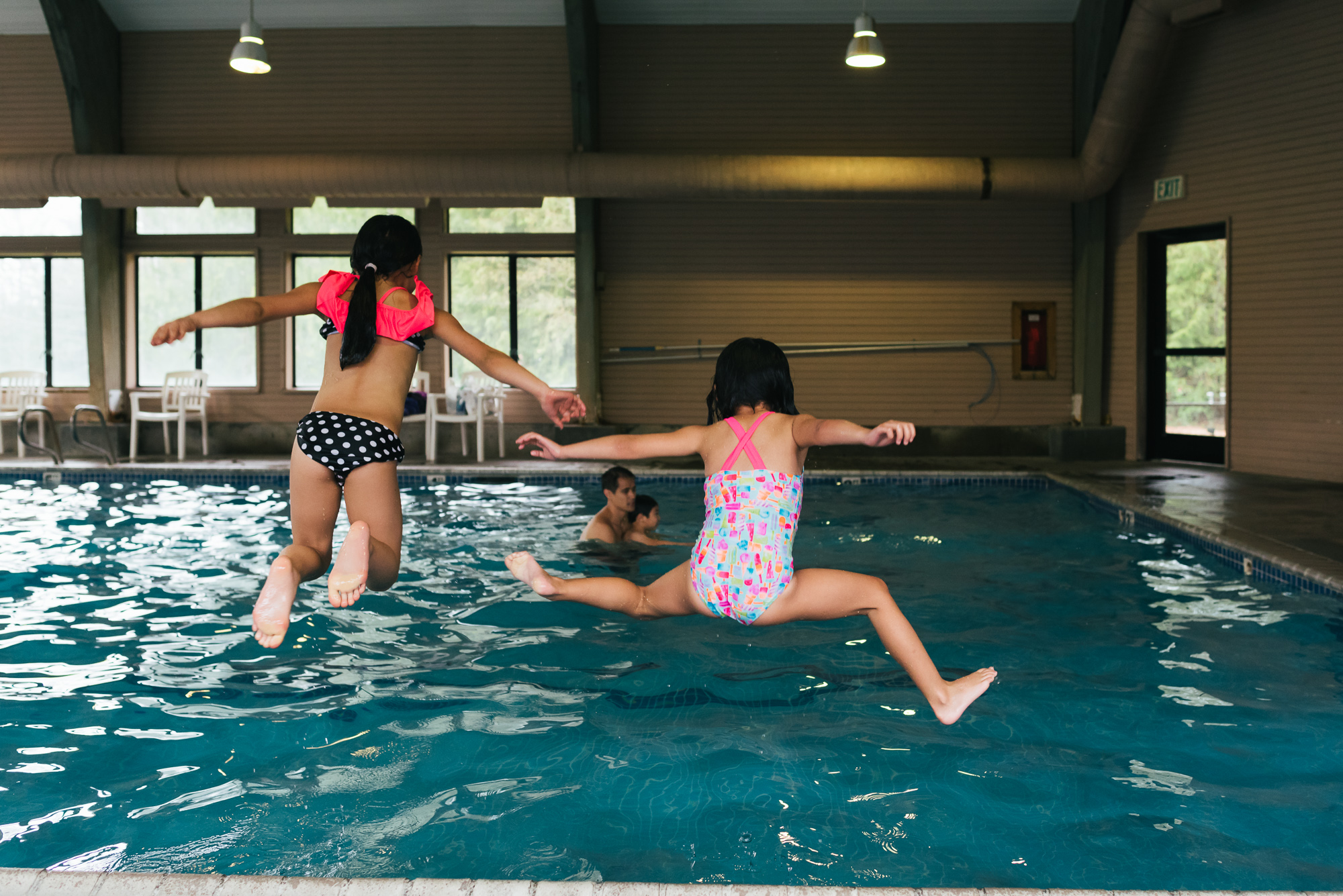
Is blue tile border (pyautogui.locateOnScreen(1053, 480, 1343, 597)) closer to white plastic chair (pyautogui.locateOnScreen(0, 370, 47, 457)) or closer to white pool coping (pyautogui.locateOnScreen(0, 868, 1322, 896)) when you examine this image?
white pool coping (pyautogui.locateOnScreen(0, 868, 1322, 896))

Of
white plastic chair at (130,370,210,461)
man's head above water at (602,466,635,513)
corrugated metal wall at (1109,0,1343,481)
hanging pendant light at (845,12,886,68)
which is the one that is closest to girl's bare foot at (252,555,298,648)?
man's head above water at (602,466,635,513)

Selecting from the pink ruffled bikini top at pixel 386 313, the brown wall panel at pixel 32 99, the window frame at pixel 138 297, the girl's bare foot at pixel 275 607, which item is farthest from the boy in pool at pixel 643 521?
the brown wall panel at pixel 32 99

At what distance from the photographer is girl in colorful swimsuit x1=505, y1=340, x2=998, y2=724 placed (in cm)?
284

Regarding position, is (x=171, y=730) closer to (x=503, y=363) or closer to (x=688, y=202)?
(x=503, y=363)

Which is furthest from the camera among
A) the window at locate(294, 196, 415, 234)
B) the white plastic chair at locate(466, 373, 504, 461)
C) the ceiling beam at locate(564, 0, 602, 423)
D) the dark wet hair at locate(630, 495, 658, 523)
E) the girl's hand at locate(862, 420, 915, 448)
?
the window at locate(294, 196, 415, 234)

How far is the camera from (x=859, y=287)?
40.5ft

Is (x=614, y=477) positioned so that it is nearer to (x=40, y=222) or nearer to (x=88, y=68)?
(x=88, y=68)

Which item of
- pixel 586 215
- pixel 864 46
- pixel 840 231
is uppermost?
pixel 864 46

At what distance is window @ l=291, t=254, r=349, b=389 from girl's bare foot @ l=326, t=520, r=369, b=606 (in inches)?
416

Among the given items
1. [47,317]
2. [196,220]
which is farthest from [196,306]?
[47,317]

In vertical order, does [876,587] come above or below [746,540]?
below

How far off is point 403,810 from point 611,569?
318cm

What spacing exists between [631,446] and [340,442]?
2.89 ft

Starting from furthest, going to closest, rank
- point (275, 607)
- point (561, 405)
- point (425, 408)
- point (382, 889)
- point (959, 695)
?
point (425, 408) < point (561, 405) < point (959, 695) < point (275, 607) < point (382, 889)
